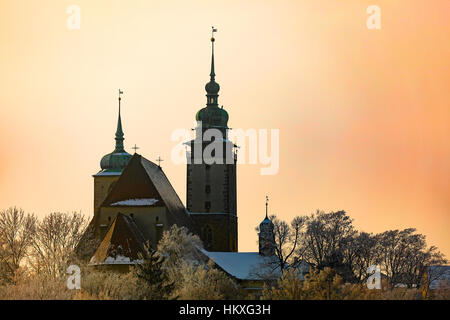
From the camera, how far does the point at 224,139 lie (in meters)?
116

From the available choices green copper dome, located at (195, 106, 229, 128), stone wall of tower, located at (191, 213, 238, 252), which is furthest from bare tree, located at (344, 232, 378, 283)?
green copper dome, located at (195, 106, 229, 128)

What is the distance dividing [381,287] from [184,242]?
16.2 metres

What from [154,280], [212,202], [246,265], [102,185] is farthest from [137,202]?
[102,185]

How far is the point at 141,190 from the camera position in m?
104

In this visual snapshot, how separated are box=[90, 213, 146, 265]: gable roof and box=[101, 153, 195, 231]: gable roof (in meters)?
4.53

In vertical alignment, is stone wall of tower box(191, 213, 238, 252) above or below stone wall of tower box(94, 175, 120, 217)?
below

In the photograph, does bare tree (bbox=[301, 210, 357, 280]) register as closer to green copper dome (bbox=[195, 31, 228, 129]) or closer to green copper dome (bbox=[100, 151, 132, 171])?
green copper dome (bbox=[195, 31, 228, 129])

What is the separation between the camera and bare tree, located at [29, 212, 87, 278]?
309 ft

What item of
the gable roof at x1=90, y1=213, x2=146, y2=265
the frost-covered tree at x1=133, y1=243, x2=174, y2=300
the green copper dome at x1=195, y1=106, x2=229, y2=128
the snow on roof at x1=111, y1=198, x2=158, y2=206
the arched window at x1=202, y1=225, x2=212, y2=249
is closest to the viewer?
the frost-covered tree at x1=133, y1=243, x2=174, y2=300

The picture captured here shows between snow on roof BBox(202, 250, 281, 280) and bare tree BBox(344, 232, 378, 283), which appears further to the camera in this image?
snow on roof BBox(202, 250, 281, 280)

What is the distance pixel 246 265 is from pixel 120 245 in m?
12.7

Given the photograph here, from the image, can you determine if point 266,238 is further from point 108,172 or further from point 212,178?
point 108,172
